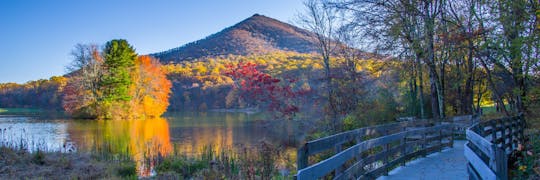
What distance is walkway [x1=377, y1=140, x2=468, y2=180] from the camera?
7371 millimetres

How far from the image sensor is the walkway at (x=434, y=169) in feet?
24.2

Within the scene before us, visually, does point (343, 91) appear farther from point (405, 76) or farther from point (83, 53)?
point (83, 53)

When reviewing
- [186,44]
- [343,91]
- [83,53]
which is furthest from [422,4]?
[186,44]

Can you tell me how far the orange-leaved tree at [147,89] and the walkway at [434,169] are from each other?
140ft

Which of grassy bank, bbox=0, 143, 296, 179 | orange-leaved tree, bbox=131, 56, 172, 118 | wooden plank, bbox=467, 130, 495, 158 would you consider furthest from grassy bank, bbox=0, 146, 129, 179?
orange-leaved tree, bbox=131, 56, 172, 118

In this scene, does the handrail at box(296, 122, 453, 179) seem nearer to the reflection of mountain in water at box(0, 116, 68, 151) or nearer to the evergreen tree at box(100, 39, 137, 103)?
the reflection of mountain in water at box(0, 116, 68, 151)

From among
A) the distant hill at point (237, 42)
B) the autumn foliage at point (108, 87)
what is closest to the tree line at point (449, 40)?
the autumn foliage at point (108, 87)

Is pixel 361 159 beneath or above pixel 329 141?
beneath

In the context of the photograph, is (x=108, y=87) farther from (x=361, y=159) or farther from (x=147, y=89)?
(x=361, y=159)

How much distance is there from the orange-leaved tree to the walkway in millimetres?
42674

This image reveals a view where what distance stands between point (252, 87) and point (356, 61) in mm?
5804

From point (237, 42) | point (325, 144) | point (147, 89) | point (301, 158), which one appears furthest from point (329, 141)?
point (237, 42)

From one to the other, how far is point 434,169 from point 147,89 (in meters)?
46.7

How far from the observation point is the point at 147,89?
5103 centimetres
